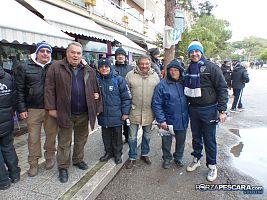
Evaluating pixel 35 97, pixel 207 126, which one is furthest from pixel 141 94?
pixel 35 97

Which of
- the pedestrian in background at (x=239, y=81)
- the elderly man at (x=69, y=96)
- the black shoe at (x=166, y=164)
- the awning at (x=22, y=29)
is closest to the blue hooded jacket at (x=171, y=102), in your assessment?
the black shoe at (x=166, y=164)

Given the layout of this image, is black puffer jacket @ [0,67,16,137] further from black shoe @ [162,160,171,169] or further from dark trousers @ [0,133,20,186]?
black shoe @ [162,160,171,169]

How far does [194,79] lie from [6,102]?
8.80ft

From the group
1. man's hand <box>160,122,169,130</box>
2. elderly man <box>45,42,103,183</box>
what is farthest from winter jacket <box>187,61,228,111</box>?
elderly man <box>45,42,103,183</box>

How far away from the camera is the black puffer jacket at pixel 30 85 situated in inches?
129

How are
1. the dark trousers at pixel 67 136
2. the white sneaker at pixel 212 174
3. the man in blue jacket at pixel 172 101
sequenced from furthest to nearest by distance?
1. the man in blue jacket at pixel 172 101
2. the white sneaker at pixel 212 174
3. the dark trousers at pixel 67 136

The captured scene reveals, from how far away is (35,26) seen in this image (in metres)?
5.03

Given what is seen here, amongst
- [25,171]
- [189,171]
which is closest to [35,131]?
[25,171]

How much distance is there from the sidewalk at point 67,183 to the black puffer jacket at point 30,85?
3.44ft

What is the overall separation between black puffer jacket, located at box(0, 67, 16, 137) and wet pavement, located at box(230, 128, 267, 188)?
3817 millimetres

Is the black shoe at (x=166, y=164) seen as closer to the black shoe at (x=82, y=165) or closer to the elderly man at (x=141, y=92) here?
the elderly man at (x=141, y=92)

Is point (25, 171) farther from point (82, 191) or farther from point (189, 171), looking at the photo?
point (189, 171)

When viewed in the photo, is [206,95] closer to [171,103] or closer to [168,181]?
[171,103]

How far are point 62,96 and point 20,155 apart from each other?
6.32 feet
